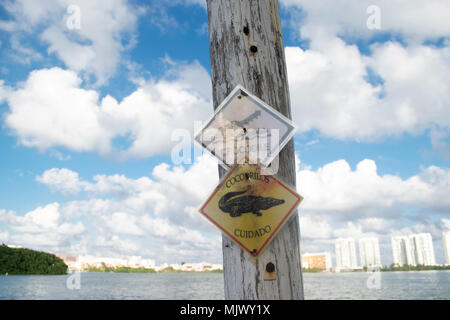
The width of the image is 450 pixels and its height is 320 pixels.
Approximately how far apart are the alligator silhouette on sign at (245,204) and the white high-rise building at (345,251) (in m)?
135

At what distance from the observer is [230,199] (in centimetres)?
139

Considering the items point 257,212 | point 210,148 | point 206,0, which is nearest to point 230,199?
point 257,212

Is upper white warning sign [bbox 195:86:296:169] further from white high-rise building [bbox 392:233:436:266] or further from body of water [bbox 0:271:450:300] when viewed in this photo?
white high-rise building [bbox 392:233:436:266]

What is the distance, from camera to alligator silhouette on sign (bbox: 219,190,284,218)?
1.36m

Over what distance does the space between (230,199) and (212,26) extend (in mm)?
893

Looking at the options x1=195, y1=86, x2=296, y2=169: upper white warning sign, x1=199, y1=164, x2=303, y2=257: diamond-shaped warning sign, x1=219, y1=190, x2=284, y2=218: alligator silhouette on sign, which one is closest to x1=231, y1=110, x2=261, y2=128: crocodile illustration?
x1=195, y1=86, x2=296, y2=169: upper white warning sign

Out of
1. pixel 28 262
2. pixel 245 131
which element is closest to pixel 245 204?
pixel 245 131

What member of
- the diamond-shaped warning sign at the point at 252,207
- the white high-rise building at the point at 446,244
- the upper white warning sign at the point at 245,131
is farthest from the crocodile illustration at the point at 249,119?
the white high-rise building at the point at 446,244

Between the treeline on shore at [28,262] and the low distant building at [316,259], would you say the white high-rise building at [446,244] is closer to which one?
the low distant building at [316,259]

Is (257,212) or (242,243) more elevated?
(257,212)

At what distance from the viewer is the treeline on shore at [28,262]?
124025 millimetres

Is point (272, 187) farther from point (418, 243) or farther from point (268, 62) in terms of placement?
point (418, 243)

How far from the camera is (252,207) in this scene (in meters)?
1.36

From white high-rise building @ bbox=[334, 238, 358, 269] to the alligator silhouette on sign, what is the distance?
13472 cm
